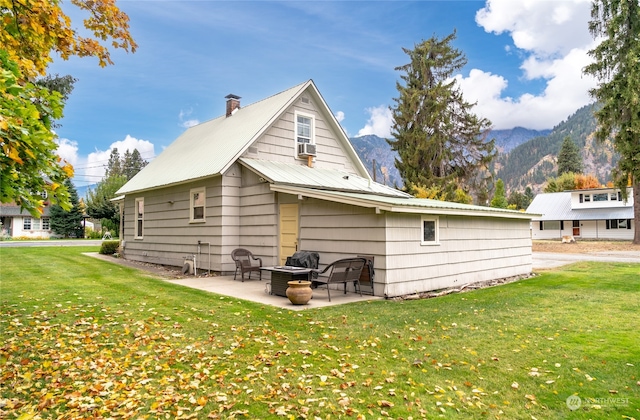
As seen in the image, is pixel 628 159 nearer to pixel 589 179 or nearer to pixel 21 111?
pixel 589 179

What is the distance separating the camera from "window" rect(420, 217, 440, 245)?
1034cm

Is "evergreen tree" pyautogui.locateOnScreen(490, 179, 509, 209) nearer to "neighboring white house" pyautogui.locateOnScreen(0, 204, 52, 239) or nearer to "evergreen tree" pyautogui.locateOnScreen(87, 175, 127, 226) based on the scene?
"evergreen tree" pyautogui.locateOnScreen(87, 175, 127, 226)

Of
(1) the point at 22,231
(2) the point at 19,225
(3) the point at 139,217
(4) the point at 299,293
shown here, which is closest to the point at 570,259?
(4) the point at 299,293

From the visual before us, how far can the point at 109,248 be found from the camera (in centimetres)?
2103

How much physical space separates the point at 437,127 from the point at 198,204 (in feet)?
88.3

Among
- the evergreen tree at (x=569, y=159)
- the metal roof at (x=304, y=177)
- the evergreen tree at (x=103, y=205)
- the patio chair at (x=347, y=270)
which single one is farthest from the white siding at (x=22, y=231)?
the evergreen tree at (x=569, y=159)

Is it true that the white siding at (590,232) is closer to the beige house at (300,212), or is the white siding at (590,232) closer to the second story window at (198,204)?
the beige house at (300,212)

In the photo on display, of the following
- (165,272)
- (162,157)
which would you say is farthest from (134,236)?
(165,272)

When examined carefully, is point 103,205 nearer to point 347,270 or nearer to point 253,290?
point 253,290

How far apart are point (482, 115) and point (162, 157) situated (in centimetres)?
2918

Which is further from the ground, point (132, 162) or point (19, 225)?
point (132, 162)

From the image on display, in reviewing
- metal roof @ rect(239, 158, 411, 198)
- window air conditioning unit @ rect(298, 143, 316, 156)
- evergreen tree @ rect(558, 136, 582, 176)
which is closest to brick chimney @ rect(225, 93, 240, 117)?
window air conditioning unit @ rect(298, 143, 316, 156)

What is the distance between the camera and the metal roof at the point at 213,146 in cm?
1327

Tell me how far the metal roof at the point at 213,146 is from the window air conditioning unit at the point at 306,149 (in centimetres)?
153
